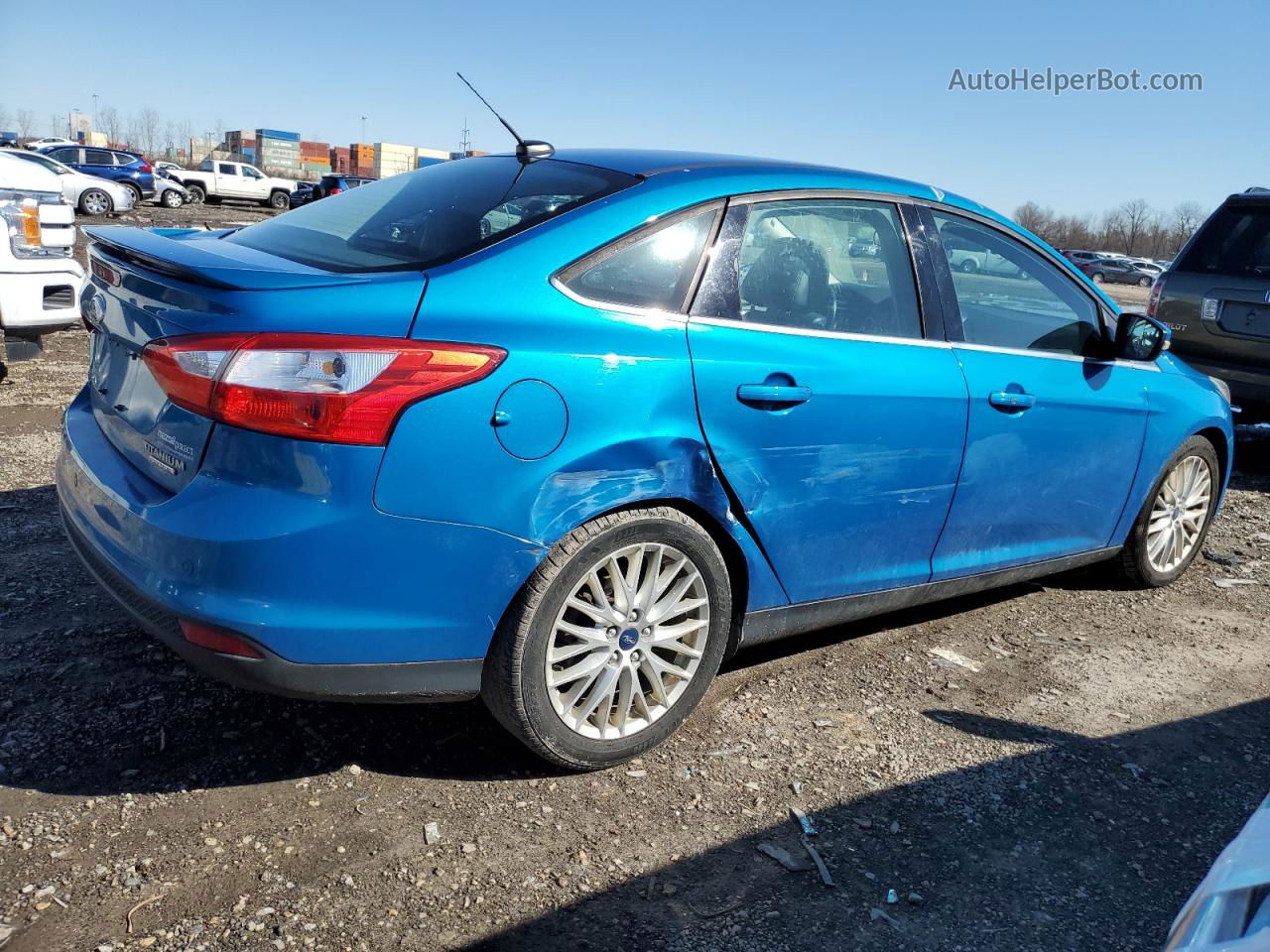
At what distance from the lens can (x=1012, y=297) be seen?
12.8 feet

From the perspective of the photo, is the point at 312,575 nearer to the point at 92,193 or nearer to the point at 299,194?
the point at 92,193

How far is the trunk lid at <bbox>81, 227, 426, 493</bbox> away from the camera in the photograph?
7.80ft

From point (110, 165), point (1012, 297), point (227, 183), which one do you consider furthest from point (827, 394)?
point (227, 183)

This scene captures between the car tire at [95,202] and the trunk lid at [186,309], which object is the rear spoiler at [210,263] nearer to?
the trunk lid at [186,309]

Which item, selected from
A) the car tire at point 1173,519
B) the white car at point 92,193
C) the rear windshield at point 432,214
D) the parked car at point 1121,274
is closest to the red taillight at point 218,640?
the rear windshield at point 432,214

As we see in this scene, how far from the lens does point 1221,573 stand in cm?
523

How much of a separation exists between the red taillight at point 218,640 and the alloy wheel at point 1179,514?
3.84 meters

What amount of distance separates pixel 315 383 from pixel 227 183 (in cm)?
4141

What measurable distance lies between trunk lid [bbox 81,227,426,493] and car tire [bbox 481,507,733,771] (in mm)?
748

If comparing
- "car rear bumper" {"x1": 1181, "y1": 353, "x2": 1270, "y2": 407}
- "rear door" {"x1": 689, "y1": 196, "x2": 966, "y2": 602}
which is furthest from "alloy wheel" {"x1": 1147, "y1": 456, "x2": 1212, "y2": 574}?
"car rear bumper" {"x1": 1181, "y1": 353, "x2": 1270, "y2": 407}

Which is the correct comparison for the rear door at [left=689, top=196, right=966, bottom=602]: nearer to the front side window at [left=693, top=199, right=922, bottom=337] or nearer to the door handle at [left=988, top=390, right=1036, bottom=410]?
the front side window at [left=693, top=199, right=922, bottom=337]

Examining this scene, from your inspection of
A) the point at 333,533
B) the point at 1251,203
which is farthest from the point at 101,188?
the point at 333,533

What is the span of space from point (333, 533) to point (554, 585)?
57 centimetres

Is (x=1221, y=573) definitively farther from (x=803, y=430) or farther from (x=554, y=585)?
(x=554, y=585)
